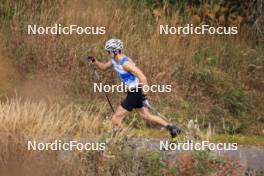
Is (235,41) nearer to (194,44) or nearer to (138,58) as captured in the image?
(194,44)

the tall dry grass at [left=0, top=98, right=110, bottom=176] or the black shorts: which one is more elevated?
the black shorts

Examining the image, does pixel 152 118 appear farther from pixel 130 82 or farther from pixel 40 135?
pixel 40 135

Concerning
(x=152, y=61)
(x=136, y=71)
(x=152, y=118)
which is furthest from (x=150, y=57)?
(x=136, y=71)

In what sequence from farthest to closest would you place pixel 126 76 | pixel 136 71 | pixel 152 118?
pixel 152 118
pixel 126 76
pixel 136 71

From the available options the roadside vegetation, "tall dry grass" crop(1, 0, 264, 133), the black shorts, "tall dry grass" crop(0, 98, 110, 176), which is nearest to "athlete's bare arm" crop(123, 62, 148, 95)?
the black shorts

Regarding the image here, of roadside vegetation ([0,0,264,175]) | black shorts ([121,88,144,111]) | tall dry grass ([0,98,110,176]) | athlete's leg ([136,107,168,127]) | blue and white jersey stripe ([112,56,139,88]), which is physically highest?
roadside vegetation ([0,0,264,175])

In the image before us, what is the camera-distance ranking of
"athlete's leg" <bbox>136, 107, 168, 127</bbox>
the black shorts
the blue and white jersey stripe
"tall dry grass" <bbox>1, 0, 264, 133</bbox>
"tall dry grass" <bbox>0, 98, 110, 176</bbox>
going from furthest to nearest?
1. "tall dry grass" <bbox>1, 0, 264, 133</bbox>
2. "athlete's leg" <bbox>136, 107, 168, 127</bbox>
3. the black shorts
4. the blue and white jersey stripe
5. "tall dry grass" <bbox>0, 98, 110, 176</bbox>

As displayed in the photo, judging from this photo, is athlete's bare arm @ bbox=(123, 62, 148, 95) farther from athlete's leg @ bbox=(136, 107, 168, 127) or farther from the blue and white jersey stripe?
athlete's leg @ bbox=(136, 107, 168, 127)

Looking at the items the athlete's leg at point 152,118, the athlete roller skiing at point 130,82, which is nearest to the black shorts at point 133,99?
the athlete roller skiing at point 130,82

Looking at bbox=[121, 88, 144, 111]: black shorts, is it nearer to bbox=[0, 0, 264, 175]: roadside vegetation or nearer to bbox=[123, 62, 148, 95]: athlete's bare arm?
bbox=[123, 62, 148, 95]: athlete's bare arm

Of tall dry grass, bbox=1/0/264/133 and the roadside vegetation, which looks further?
tall dry grass, bbox=1/0/264/133

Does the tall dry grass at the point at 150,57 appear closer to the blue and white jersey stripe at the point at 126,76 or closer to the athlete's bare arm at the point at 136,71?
the blue and white jersey stripe at the point at 126,76

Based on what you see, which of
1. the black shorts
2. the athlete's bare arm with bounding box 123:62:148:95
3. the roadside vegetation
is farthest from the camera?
the roadside vegetation

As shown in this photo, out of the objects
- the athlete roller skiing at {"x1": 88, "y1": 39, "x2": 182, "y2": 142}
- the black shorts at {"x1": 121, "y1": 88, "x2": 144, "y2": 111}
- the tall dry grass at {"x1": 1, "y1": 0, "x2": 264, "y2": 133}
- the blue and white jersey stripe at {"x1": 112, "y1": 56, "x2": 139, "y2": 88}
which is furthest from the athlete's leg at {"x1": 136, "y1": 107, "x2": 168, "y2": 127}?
the tall dry grass at {"x1": 1, "y1": 0, "x2": 264, "y2": 133}
